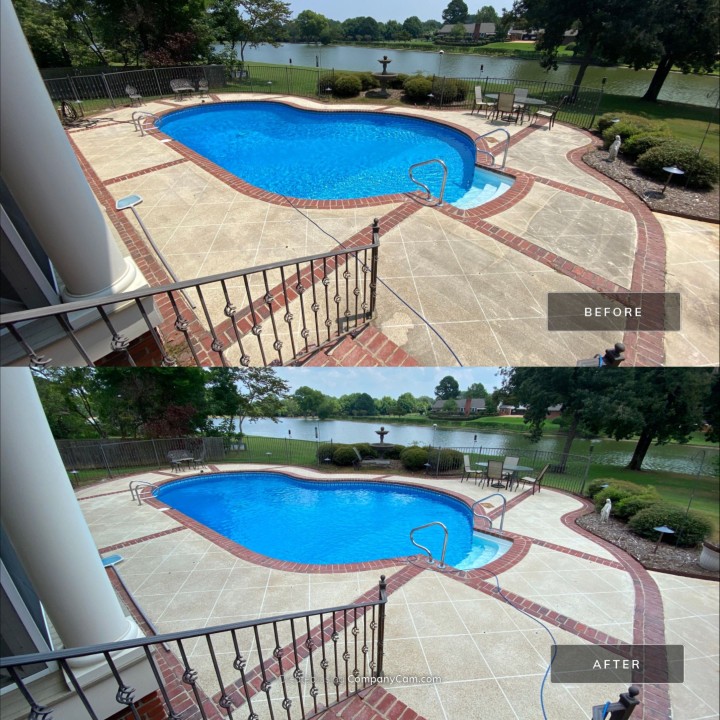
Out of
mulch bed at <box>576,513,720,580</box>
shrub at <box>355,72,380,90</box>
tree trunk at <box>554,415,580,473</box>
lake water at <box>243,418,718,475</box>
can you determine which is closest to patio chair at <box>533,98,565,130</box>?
shrub at <box>355,72,380,90</box>

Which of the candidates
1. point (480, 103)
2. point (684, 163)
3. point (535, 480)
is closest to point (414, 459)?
point (535, 480)

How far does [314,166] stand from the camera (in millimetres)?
8391

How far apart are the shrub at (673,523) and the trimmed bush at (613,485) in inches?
49.2

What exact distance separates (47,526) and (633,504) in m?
8.00

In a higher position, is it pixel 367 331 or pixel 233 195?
pixel 233 195

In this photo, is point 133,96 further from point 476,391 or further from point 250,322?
point 476,391

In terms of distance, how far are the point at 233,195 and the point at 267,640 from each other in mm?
6353

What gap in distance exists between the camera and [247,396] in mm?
13891

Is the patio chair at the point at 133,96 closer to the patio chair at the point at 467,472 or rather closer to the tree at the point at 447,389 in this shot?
the tree at the point at 447,389

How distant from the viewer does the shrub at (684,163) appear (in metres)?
6.38

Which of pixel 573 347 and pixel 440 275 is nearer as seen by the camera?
pixel 573 347

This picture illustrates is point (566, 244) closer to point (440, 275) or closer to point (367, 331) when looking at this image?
point (440, 275)

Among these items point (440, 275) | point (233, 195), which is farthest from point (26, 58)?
point (233, 195)

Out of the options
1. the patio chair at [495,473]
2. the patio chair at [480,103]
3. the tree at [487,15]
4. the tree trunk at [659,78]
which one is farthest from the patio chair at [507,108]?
the patio chair at [495,473]
